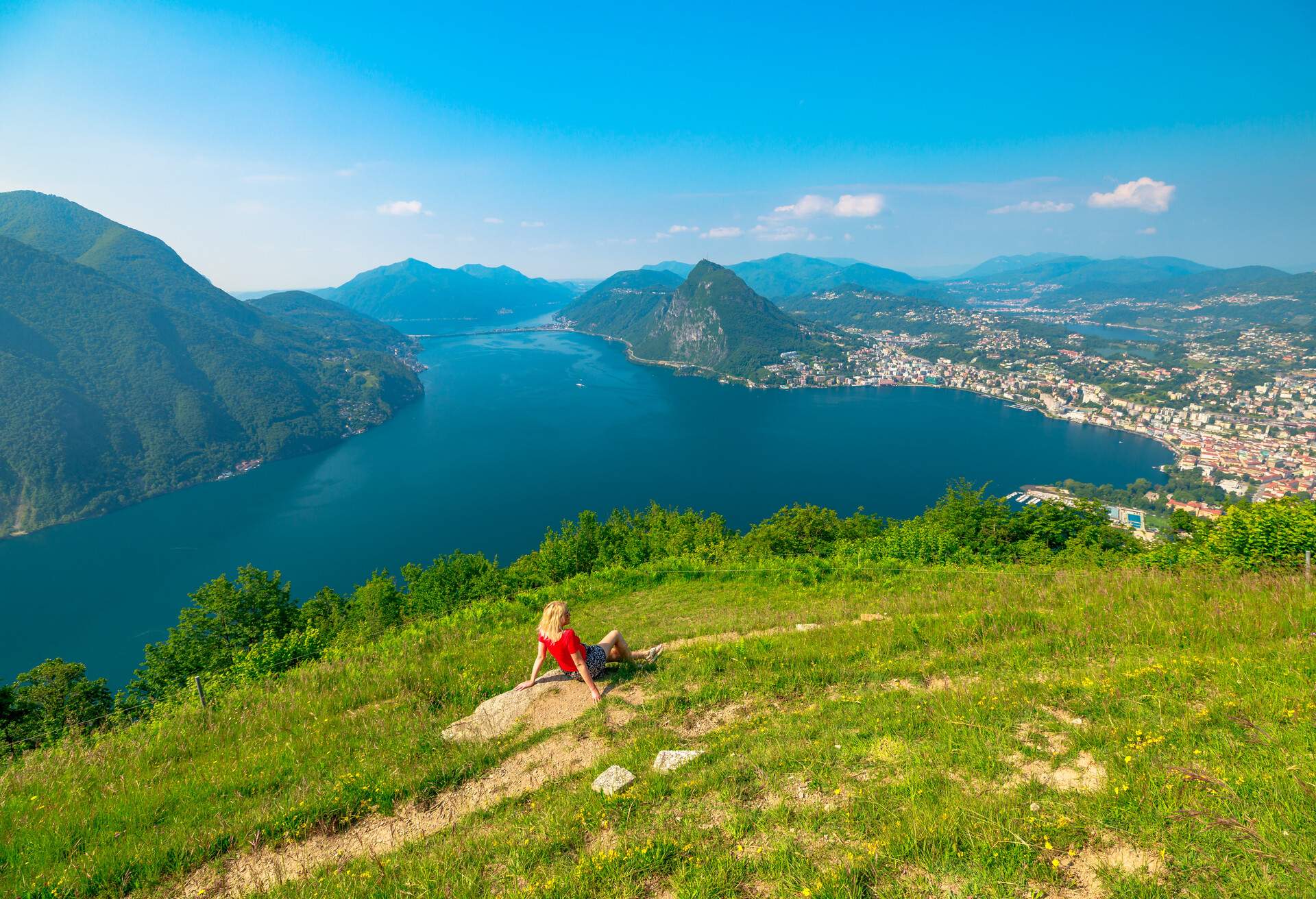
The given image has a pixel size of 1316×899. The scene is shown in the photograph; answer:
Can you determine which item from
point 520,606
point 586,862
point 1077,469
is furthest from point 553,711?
point 1077,469

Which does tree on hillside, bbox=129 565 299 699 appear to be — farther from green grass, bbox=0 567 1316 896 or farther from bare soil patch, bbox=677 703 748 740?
bare soil patch, bbox=677 703 748 740

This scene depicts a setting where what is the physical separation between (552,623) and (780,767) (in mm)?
3610

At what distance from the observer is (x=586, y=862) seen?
3.89 metres

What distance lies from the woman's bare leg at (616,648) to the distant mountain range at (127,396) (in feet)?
446

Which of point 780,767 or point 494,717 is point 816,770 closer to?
point 780,767

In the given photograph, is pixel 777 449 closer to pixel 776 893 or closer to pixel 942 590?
pixel 942 590

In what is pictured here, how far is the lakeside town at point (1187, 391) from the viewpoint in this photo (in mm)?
83750

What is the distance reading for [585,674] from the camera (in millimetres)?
7051

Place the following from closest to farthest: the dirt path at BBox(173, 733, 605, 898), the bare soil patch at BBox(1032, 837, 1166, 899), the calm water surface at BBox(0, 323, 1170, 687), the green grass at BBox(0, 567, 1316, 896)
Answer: the bare soil patch at BBox(1032, 837, 1166, 899), the green grass at BBox(0, 567, 1316, 896), the dirt path at BBox(173, 733, 605, 898), the calm water surface at BBox(0, 323, 1170, 687)

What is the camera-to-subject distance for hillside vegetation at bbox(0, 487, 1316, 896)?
3.59 m

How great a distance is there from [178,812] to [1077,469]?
389 ft

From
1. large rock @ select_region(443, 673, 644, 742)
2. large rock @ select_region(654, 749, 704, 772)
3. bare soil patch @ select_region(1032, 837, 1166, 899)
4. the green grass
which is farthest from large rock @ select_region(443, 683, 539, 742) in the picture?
bare soil patch @ select_region(1032, 837, 1166, 899)

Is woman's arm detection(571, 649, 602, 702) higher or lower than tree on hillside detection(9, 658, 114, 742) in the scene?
higher

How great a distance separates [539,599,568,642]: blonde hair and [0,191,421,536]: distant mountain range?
13577 cm
